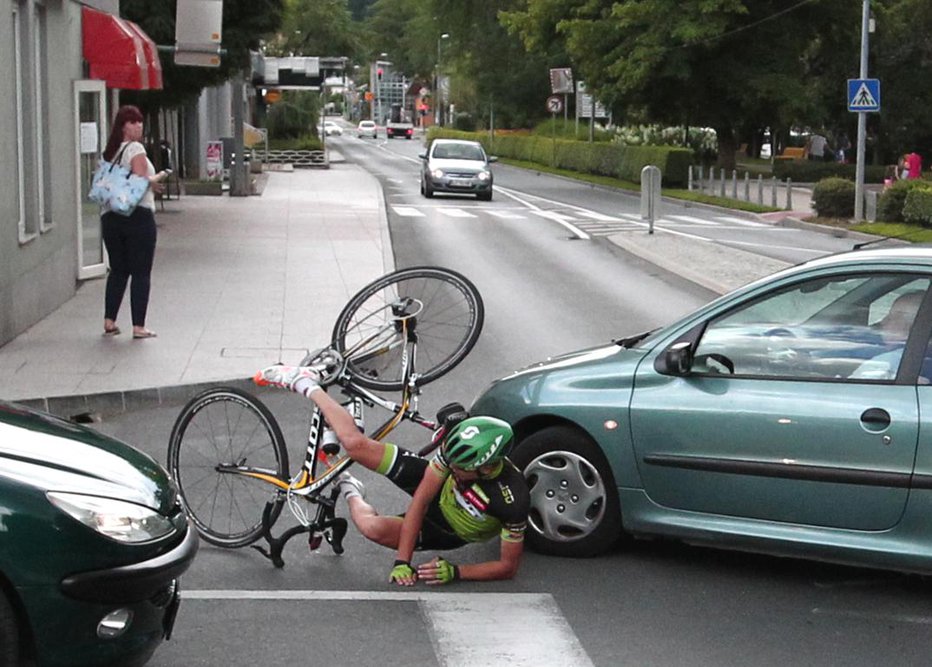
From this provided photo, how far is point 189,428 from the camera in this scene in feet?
23.3

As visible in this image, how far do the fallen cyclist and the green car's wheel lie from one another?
14.1 inches

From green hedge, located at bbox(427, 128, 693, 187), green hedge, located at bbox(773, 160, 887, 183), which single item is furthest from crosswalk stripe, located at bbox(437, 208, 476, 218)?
green hedge, located at bbox(773, 160, 887, 183)

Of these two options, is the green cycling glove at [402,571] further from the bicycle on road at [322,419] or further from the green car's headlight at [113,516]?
the green car's headlight at [113,516]

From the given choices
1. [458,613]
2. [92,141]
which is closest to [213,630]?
[458,613]

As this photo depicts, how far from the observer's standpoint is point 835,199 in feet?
112

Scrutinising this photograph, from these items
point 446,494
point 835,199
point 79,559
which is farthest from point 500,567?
point 835,199

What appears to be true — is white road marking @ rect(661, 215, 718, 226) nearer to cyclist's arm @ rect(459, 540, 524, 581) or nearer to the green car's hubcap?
the green car's hubcap

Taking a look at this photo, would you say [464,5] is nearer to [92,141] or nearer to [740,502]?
[92,141]

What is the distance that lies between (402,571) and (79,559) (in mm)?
1938

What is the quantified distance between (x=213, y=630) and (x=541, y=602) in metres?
1.31

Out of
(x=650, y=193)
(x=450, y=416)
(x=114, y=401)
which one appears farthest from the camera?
(x=650, y=193)

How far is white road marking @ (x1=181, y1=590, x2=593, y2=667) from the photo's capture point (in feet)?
17.9

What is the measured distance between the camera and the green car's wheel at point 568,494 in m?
6.72

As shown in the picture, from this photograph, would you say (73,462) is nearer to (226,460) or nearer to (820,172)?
(226,460)
